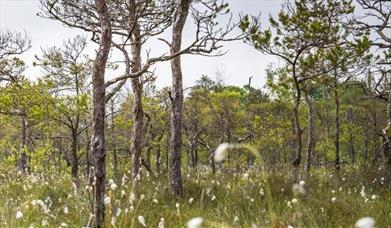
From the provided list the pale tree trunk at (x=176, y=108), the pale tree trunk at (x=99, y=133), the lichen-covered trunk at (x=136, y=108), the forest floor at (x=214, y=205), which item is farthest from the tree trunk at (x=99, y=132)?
the lichen-covered trunk at (x=136, y=108)

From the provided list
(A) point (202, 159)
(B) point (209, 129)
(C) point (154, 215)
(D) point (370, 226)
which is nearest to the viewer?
(D) point (370, 226)

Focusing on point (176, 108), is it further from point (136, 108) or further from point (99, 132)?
point (99, 132)

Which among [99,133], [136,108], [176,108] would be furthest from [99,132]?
[136,108]

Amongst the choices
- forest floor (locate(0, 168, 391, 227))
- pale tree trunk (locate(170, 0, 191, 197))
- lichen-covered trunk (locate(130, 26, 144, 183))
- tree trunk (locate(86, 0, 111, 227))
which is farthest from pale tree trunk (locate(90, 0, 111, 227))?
lichen-covered trunk (locate(130, 26, 144, 183))

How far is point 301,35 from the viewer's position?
41.2 ft

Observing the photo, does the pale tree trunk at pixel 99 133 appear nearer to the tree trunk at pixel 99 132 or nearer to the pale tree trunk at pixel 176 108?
the tree trunk at pixel 99 132

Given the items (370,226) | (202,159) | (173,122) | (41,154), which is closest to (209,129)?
(202,159)

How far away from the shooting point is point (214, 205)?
926 centimetres

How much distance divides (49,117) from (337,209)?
8684mm

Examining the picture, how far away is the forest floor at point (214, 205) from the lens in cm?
604

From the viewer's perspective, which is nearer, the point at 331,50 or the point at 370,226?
the point at 370,226

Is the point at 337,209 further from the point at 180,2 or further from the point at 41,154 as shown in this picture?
the point at 41,154

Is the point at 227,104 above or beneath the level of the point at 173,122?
above

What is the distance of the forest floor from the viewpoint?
604cm
